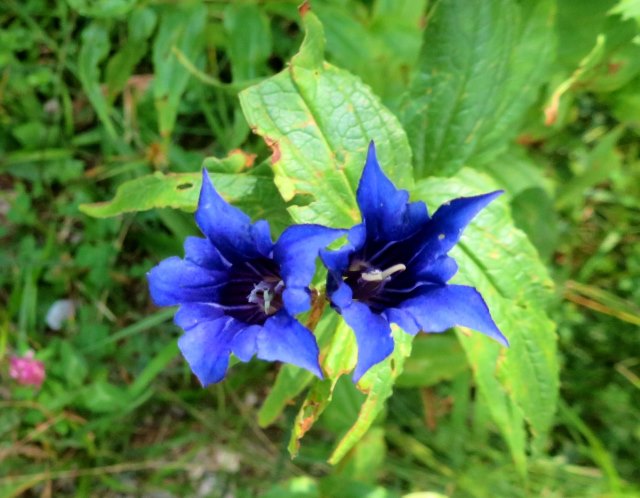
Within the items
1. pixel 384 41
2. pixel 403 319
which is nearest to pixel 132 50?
pixel 384 41

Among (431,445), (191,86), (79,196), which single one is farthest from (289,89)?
(431,445)

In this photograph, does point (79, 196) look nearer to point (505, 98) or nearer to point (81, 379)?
point (81, 379)

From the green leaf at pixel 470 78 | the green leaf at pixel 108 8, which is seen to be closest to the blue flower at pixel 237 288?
the green leaf at pixel 470 78

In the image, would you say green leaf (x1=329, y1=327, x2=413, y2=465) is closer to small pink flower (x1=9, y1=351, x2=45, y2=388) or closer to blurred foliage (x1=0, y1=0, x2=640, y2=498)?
blurred foliage (x1=0, y1=0, x2=640, y2=498)

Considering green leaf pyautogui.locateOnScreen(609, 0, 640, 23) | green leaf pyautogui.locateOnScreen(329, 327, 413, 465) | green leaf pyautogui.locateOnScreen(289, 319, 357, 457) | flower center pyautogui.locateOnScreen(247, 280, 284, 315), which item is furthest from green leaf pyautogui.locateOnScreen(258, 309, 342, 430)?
green leaf pyautogui.locateOnScreen(609, 0, 640, 23)

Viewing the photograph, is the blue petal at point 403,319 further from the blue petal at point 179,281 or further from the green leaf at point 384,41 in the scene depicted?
the green leaf at point 384,41

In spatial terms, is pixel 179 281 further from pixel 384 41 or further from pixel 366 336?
pixel 384 41

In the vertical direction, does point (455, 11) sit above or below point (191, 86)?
above
